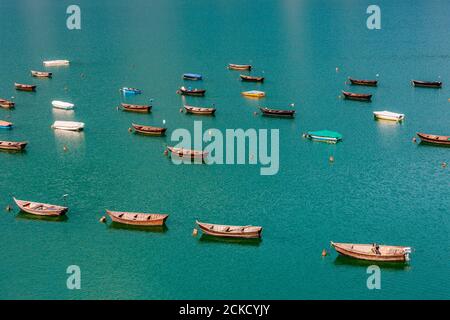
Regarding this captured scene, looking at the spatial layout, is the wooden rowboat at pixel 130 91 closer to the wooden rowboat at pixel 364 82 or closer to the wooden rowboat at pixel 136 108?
the wooden rowboat at pixel 136 108

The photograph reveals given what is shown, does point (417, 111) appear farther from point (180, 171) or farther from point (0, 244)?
point (0, 244)

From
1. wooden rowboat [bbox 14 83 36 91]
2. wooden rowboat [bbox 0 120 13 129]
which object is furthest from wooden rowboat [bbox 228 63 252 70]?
wooden rowboat [bbox 0 120 13 129]

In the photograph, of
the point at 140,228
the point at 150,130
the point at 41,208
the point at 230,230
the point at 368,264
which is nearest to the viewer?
the point at 368,264

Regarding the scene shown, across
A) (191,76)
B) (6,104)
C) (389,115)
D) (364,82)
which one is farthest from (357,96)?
(6,104)

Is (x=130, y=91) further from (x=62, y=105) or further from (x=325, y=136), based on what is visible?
(x=325, y=136)

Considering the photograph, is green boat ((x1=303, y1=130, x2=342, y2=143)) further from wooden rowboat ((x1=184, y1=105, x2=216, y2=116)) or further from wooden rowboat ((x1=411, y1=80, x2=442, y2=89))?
wooden rowboat ((x1=411, y1=80, x2=442, y2=89))
